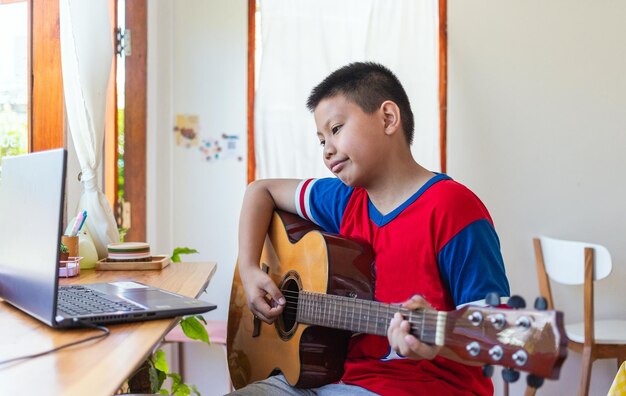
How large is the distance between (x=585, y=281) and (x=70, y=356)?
8.00 feet

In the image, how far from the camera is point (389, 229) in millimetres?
1338

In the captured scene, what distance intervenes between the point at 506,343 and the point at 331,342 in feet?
1.80

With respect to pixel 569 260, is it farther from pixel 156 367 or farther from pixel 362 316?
pixel 362 316

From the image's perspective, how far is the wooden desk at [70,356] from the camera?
2.26 ft

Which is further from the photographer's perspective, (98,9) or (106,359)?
(98,9)

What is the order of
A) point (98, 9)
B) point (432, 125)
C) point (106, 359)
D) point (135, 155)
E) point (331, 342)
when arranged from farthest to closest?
point (432, 125), point (135, 155), point (98, 9), point (331, 342), point (106, 359)

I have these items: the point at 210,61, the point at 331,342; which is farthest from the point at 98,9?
the point at 331,342

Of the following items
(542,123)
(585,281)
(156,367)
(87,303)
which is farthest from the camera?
(542,123)

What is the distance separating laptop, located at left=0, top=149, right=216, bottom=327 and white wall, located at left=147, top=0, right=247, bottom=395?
184 centimetres

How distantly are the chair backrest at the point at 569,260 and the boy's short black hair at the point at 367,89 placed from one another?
161 centimetres

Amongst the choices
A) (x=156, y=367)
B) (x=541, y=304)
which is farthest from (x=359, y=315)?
(x=156, y=367)

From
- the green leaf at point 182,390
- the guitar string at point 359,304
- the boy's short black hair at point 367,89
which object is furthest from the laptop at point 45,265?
the green leaf at point 182,390

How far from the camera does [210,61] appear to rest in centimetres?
307

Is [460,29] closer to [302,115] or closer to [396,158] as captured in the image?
[302,115]
